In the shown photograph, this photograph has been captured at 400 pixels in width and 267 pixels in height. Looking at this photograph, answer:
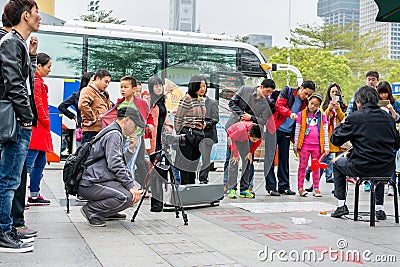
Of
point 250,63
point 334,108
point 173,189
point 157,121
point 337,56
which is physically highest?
point 337,56

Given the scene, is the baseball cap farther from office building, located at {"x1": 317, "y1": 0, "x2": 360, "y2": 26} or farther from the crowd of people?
office building, located at {"x1": 317, "y1": 0, "x2": 360, "y2": 26}

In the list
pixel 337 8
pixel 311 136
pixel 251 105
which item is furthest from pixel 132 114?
pixel 337 8

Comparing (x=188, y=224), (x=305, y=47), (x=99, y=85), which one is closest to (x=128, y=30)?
(x=99, y=85)

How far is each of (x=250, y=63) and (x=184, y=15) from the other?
926 cm

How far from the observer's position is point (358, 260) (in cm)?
449

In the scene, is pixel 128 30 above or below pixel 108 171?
above

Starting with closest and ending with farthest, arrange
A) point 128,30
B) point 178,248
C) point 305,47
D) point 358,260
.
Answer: point 358,260, point 178,248, point 128,30, point 305,47

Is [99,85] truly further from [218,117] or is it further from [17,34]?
[17,34]

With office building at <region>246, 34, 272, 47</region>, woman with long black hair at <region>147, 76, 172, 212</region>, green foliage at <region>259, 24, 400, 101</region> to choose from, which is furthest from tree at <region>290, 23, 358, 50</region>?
woman with long black hair at <region>147, 76, 172, 212</region>

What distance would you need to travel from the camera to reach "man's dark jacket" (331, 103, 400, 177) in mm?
6129

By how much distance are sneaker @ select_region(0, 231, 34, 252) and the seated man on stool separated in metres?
3.71

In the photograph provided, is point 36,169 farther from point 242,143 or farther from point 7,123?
point 242,143

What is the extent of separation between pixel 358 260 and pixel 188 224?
2098 millimetres

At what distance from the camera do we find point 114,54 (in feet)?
47.2
